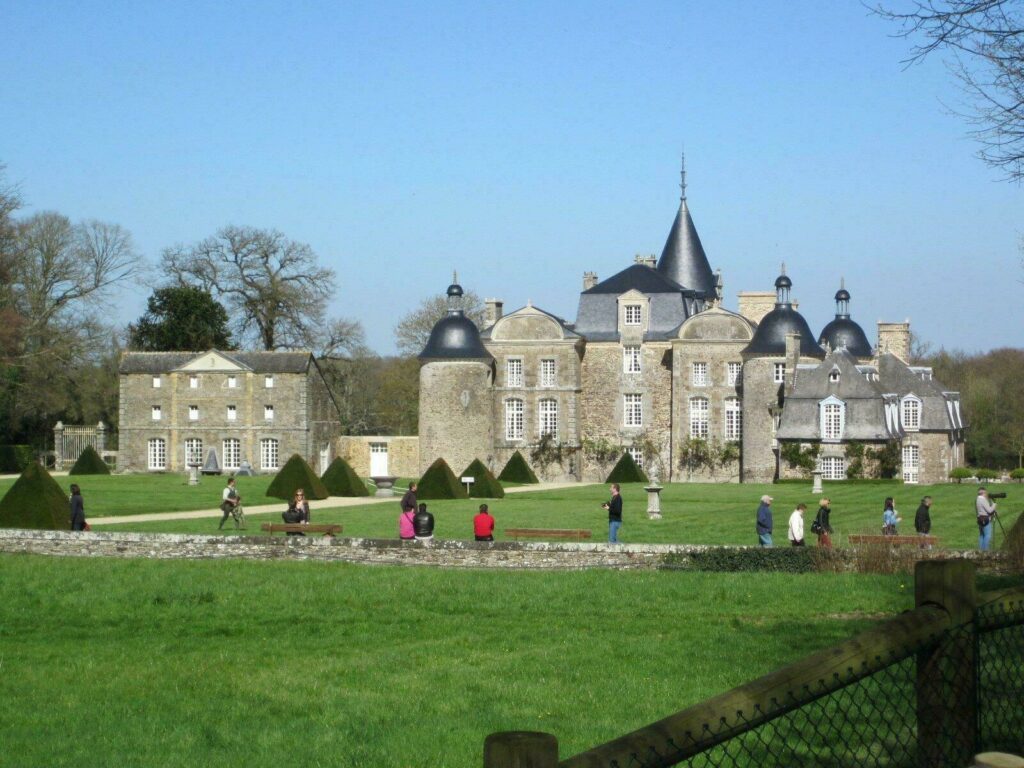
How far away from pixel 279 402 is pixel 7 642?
37073 mm

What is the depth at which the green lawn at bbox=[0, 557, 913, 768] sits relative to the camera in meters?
7.50

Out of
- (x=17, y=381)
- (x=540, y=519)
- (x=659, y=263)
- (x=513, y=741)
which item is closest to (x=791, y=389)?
(x=659, y=263)

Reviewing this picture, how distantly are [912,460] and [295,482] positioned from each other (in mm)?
22971

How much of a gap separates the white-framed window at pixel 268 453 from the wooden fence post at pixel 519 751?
153ft

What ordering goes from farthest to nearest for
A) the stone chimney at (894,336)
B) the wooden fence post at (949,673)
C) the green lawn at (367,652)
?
1. the stone chimney at (894,336)
2. the green lawn at (367,652)
3. the wooden fence post at (949,673)

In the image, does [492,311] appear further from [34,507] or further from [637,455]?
[34,507]

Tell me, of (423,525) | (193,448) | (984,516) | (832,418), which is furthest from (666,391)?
(423,525)

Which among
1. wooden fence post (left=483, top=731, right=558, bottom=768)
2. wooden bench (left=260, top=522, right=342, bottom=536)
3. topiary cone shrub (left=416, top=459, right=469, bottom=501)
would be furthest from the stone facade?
wooden fence post (left=483, top=731, right=558, bottom=768)

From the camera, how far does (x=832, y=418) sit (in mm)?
43625

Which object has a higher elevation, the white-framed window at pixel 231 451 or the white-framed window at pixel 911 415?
Result: the white-framed window at pixel 911 415

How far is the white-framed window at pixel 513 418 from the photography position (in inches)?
1902

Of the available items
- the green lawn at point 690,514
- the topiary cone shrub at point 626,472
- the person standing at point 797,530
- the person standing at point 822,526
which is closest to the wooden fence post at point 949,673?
the person standing at point 822,526

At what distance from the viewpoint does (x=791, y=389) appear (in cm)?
4484

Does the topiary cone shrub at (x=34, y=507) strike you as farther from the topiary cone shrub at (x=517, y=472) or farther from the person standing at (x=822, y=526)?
the topiary cone shrub at (x=517, y=472)
